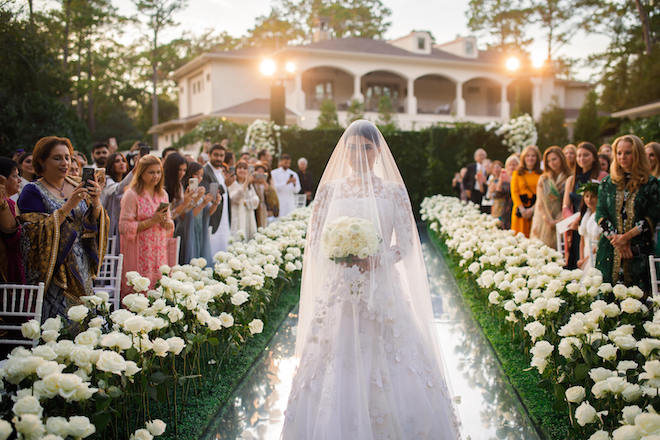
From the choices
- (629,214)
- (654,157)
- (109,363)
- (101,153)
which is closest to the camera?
(109,363)

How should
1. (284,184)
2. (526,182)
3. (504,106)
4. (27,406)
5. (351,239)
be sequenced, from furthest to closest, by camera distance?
(504,106) < (284,184) < (526,182) < (351,239) < (27,406)

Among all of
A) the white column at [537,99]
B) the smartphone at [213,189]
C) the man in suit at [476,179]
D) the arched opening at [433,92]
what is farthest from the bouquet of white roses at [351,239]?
the white column at [537,99]

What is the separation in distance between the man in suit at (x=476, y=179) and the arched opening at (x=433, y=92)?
2317cm

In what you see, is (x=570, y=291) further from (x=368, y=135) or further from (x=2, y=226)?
(x=2, y=226)

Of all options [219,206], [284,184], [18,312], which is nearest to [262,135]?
[284,184]

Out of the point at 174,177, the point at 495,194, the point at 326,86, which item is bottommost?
the point at 495,194

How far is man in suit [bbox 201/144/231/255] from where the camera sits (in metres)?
8.64

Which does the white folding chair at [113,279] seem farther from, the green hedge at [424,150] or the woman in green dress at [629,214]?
the green hedge at [424,150]

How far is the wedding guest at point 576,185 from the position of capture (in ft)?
25.7

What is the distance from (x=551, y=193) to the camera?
8.54m

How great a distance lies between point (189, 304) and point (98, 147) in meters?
4.58

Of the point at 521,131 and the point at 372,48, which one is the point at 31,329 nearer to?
the point at 521,131

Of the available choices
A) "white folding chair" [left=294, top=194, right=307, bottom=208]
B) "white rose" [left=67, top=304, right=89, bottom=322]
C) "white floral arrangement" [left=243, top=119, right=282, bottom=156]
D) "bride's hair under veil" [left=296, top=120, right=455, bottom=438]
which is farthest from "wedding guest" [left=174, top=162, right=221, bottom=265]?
"white floral arrangement" [left=243, top=119, right=282, bottom=156]

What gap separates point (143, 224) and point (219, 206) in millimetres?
2846
